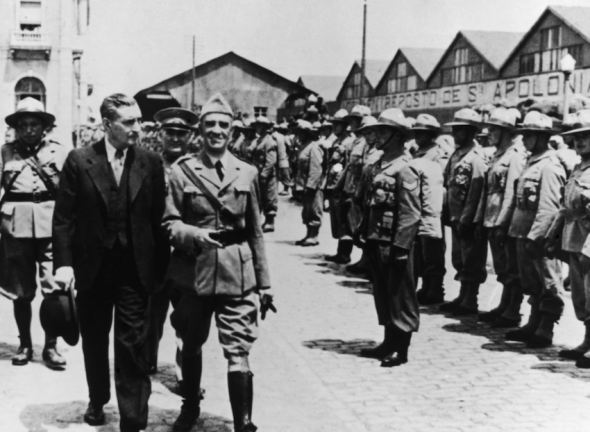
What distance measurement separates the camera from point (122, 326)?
522cm

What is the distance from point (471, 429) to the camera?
568 centimetres

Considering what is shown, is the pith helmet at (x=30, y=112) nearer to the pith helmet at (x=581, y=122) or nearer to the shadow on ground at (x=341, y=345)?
the shadow on ground at (x=341, y=345)

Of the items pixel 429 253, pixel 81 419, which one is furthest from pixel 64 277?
pixel 429 253

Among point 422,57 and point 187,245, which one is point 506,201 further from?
point 422,57

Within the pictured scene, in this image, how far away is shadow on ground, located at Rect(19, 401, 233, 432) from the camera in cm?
555

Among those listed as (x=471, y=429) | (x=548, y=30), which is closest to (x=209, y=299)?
(x=471, y=429)

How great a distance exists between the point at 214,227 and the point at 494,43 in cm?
5269

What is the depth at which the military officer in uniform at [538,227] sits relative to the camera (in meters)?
8.03

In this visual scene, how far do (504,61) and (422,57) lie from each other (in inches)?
623

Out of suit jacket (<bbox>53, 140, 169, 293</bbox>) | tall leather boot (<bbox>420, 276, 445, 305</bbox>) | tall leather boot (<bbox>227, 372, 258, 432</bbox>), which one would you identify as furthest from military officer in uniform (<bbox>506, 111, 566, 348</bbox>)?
suit jacket (<bbox>53, 140, 169, 293</bbox>)

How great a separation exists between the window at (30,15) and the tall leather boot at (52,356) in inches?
1420

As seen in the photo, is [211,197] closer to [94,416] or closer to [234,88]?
[94,416]

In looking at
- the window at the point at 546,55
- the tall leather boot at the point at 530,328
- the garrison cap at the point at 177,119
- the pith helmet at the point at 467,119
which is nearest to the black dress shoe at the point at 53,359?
the garrison cap at the point at 177,119

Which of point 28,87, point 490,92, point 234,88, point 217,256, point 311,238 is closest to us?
point 217,256
